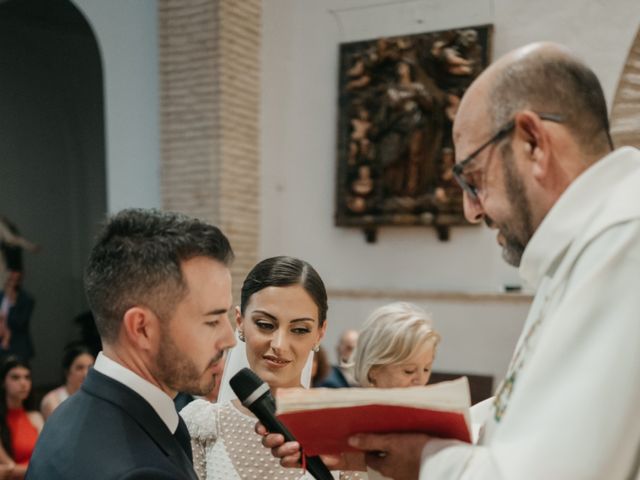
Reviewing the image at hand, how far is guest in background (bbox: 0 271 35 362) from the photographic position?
328 inches

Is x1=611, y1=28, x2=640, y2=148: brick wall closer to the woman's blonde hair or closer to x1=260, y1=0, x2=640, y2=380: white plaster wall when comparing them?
x1=260, y1=0, x2=640, y2=380: white plaster wall

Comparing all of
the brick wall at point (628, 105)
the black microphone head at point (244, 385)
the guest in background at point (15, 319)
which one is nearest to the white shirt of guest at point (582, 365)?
the black microphone head at point (244, 385)

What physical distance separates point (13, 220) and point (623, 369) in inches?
455

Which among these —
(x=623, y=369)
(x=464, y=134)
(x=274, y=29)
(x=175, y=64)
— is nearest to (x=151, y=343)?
(x=464, y=134)

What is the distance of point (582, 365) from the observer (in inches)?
46.3

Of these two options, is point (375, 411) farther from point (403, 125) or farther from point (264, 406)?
point (403, 125)

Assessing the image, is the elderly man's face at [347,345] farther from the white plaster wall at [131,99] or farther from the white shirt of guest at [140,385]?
the white shirt of guest at [140,385]

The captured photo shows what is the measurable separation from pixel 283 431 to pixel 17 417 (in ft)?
13.2

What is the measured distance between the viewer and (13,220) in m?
11.3

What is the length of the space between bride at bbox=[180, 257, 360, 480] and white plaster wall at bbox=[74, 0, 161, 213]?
17.6 ft

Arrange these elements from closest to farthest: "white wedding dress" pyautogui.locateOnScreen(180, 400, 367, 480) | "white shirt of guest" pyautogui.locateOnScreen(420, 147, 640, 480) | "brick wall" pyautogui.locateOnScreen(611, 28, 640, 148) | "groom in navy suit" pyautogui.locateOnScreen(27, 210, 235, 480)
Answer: "white shirt of guest" pyautogui.locateOnScreen(420, 147, 640, 480)
"groom in navy suit" pyautogui.locateOnScreen(27, 210, 235, 480)
"white wedding dress" pyautogui.locateOnScreen(180, 400, 367, 480)
"brick wall" pyautogui.locateOnScreen(611, 28, 640, 148)

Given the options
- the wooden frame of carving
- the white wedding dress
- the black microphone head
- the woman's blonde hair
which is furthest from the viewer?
the wooden frame of carving

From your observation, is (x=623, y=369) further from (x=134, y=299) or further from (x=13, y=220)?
(x=13, y=220)

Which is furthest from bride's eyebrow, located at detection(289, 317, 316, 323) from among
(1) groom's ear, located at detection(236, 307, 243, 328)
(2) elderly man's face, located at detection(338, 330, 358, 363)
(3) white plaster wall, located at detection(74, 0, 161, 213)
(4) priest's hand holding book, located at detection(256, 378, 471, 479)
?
(3) white plaster wall, located at detection(74, 0, 161, 213)
